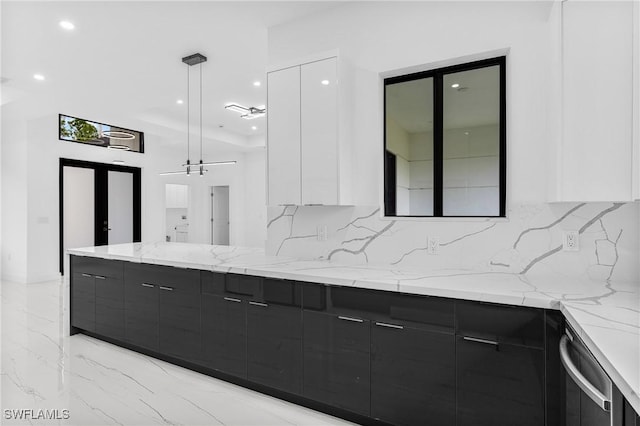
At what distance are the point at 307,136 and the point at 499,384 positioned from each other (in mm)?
1878

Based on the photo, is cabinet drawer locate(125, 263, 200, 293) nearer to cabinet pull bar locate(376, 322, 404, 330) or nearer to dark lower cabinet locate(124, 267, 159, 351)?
dark lower cabinet locate(124, 267, 159, 351)

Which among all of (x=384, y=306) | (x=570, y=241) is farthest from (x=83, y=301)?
(x=570, y=241)

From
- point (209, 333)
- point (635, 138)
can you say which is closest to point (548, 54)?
point (635, 138)

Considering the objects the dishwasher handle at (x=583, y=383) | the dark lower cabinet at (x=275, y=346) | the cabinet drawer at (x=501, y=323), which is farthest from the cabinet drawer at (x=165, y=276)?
the dishwasher handle at (x=583, y=383)

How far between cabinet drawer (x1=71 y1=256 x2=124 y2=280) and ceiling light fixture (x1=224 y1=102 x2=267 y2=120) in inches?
123

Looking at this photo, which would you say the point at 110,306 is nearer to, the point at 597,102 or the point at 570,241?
the point at 570,241

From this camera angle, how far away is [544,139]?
7.17 feet

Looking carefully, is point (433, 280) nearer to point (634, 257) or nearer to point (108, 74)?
point (634, 257)

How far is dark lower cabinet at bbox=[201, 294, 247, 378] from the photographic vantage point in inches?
97.6

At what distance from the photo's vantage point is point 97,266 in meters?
3.35

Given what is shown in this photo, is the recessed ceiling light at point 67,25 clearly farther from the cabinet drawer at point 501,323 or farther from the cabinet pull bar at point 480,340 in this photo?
the cabinet pull bar at point 480,340

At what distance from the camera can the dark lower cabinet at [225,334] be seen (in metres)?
2.48

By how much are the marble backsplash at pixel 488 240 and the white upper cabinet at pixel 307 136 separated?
291 mm

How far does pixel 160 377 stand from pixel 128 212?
5.83 metres
